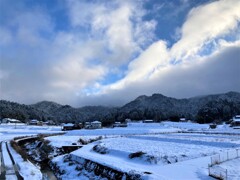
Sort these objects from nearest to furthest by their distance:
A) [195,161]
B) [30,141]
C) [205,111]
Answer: [195,161], [30,141], [205,111]

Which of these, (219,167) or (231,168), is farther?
(231,168)

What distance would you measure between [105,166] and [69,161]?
12127 millimetres

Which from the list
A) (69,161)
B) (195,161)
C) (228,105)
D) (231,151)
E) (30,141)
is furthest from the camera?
(228,105)

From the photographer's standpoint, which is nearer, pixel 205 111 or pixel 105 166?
pixel 105 166

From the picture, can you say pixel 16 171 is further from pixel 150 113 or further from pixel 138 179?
pixel 150 113

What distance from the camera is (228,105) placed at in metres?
182

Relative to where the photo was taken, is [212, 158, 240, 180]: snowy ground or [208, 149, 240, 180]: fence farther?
[212, 158, 240, 180]: snowy ground

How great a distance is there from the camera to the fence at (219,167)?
23.9 meters

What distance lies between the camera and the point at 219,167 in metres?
27.1

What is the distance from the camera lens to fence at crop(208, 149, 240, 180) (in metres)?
23.9

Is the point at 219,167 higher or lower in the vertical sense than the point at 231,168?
higher

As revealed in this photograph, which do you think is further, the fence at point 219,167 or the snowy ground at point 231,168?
the snowy ground at point 231,168

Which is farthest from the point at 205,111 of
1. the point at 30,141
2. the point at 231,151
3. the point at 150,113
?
the point at 231,151

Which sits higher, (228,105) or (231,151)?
(228,105)
